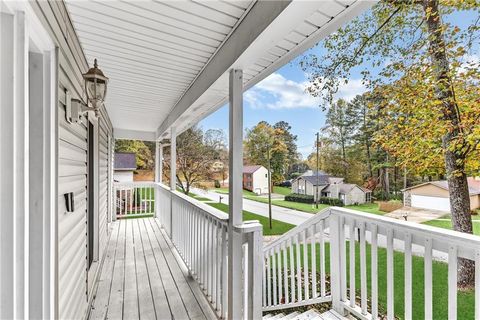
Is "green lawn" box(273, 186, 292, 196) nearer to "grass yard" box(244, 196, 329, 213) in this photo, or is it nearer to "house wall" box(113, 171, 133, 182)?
"grass yard" box(244, 196, 329, 213)

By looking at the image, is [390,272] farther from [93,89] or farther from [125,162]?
[125,162]

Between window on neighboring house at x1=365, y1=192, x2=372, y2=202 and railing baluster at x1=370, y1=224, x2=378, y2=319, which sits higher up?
window on neighboring house at x1=365, y1=192, x2=372, y2=202

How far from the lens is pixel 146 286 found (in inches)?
122

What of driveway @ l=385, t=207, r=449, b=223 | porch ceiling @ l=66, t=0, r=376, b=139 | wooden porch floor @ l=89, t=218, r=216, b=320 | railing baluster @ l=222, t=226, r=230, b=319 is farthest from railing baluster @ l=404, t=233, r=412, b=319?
driveway @ l=385, t=207, r=449, b=223

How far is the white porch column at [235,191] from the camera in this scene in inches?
84.3

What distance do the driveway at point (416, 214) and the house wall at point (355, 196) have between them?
2.40 ft

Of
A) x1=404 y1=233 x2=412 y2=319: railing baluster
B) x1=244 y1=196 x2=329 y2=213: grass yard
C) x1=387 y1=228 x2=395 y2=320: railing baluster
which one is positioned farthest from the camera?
x1=244 y1=196 x2=329 y2=213: grass yard

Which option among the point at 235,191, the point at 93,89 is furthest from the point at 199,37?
the point at 235,191

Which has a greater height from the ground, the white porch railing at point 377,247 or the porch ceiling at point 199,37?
the porch ceiling at point 199,37

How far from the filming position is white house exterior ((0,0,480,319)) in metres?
0.98

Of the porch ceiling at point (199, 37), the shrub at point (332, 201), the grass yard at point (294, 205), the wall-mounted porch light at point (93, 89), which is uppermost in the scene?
the porch ceiling at point (199, 37)

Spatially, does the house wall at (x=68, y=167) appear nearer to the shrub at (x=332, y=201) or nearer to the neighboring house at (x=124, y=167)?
the shrub at (x=332, y=201)

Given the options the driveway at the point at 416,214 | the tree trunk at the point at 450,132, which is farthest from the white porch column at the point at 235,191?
the tree trunk at the point at 450,132

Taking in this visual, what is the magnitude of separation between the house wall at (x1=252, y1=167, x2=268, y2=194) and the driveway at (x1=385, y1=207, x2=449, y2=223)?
3789 mm
